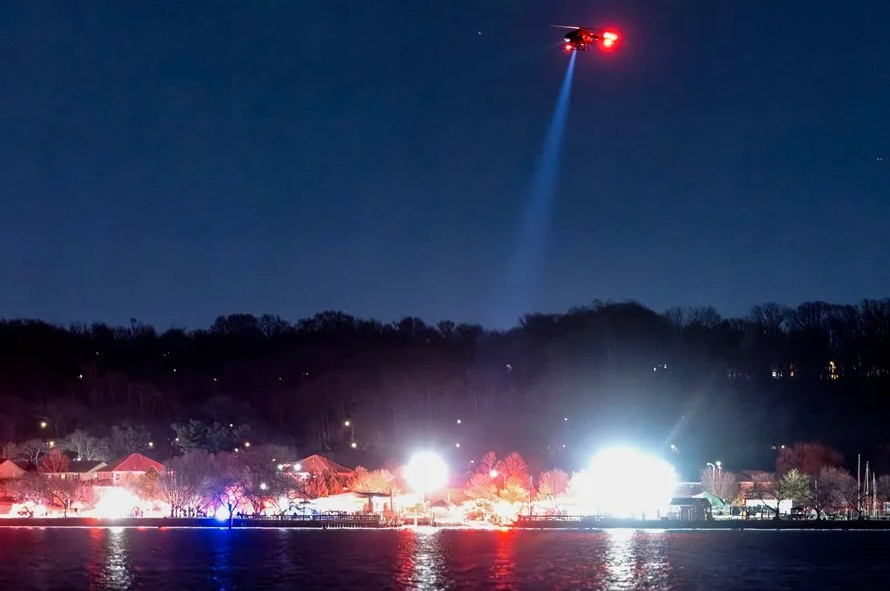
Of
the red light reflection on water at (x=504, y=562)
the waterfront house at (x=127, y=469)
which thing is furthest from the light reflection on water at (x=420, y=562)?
the waterfront house at (x=127, y=469)

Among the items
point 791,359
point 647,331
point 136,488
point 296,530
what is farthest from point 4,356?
point 791,359

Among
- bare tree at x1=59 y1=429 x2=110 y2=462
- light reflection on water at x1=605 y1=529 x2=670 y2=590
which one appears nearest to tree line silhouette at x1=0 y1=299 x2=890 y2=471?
bare tree at x1=59 y1=429 x2=110 y2=462

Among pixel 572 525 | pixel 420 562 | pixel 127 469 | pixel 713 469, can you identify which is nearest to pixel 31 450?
pixel 127 469

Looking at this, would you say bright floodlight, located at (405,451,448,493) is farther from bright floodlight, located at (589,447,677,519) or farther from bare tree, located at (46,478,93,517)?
bare tree, located at (46,478,93,517)

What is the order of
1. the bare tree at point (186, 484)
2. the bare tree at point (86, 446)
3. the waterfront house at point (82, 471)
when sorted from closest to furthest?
the bare tree at point (186, 484)
the waterfront house at point (82, 471)
the bare tree at point (86, 446)

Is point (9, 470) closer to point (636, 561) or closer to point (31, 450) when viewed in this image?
point (31, 450)

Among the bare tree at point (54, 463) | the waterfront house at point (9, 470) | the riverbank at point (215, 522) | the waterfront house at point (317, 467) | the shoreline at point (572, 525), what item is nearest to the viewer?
the shoreline at point (572, 525)

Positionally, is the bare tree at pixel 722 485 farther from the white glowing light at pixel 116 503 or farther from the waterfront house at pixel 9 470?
the waterfront house at pixel 9 470
